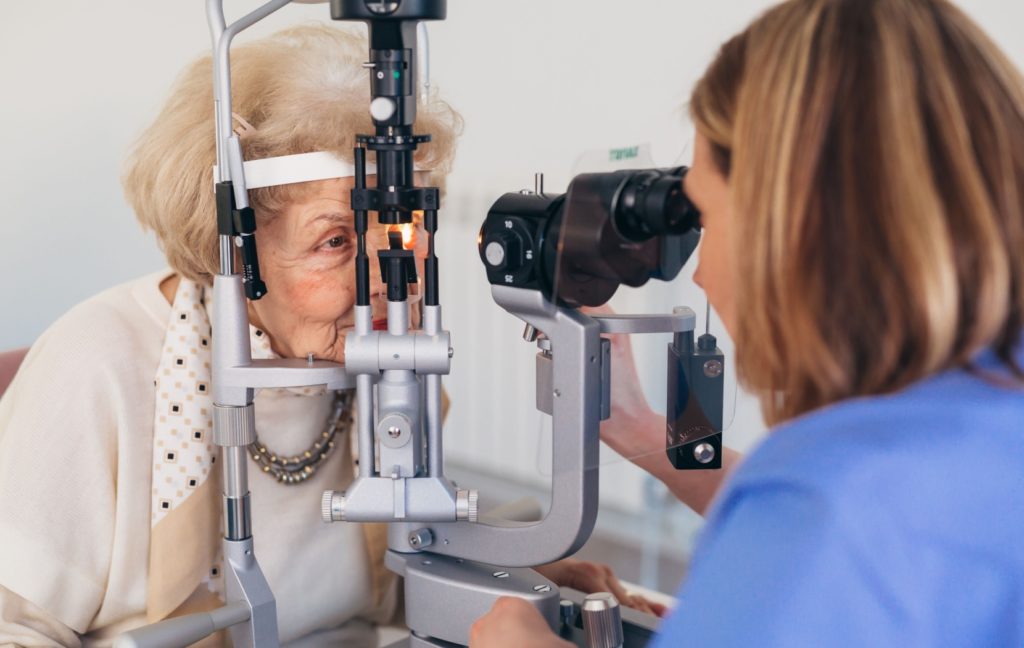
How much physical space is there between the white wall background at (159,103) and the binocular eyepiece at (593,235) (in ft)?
3.42

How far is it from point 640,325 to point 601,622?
0.28 meters

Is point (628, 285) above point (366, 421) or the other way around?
above

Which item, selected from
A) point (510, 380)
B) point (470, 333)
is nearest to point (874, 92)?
point (510, 380)

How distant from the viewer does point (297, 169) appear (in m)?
1.22

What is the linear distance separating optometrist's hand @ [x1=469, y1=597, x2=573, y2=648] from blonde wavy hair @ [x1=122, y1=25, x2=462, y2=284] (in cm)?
54

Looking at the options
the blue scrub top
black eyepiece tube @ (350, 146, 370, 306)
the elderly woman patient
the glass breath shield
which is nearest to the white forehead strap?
the elderly woman patient

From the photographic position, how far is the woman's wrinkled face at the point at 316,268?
4.25 feet

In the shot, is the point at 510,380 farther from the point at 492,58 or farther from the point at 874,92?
the point at 874,92

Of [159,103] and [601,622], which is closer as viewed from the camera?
[601,622]

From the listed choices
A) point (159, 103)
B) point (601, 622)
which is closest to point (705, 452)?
point (601, 622)

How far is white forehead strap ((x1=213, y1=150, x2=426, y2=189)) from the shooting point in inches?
46.2

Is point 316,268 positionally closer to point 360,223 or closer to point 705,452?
point 360,223

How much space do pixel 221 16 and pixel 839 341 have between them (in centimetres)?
68

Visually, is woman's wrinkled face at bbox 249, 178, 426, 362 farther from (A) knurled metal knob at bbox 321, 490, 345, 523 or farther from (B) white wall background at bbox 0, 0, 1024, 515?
(B) white wall background at bbox 0, 0, 1024, 515
